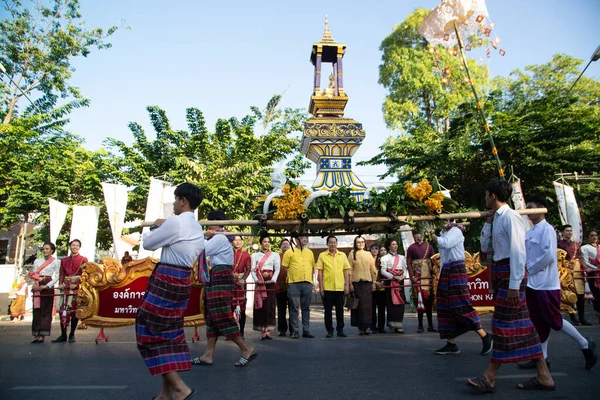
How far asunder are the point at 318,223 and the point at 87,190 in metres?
16.8

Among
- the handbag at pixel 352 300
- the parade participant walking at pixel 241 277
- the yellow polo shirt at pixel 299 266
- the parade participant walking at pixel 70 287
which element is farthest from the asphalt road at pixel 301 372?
the yellow polo shirt at pixel 299 266

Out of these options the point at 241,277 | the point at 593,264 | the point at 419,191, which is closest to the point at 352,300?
the point at 241,277

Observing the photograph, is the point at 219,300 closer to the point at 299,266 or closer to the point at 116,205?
the point at 299,266

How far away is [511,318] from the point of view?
4.59 meters

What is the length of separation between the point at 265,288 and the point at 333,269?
1.32 meters

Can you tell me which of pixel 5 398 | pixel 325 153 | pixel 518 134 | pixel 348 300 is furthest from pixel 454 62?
pixel 5 398

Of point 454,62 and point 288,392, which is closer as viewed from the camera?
point 288,392

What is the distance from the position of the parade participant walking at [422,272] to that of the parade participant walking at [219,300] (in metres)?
4.34

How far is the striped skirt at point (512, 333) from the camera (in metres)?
4.48

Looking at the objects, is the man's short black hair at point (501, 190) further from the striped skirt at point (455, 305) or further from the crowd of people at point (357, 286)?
the striped skirt at point (455, 305)

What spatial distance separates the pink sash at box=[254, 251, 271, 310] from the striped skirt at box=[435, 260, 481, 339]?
3.38 m

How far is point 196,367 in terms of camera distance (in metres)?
6.12

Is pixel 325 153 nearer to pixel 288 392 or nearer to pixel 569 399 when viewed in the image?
pixel 288 392

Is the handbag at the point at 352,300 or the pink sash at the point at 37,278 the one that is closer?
the pink sash at the point at 37,278
